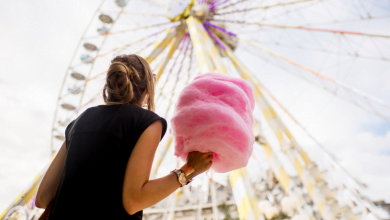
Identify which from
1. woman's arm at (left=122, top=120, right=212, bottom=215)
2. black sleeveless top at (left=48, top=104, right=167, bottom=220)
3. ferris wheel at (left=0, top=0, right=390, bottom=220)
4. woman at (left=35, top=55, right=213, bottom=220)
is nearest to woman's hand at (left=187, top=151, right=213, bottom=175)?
woman at (left=35, top=55, right=213, bottom=220)

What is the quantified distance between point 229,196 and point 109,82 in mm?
8701

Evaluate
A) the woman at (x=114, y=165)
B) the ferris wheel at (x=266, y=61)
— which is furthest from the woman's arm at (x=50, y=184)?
the ferris wheel at (x=266, y=61)

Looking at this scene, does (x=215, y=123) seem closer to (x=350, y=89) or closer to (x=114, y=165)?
(x=114, y=165)

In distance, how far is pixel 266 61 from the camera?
6820mm

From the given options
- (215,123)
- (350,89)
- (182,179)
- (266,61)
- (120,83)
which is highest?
(120,83)

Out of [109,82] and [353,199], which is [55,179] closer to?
[109,82]

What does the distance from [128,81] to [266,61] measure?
21.0 ft

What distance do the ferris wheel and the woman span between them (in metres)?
2.51

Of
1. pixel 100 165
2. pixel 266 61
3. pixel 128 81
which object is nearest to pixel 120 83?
pixel 128 81

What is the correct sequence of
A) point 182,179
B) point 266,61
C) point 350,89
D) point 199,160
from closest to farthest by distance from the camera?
1. point 182,179
2. point 199,160
3. point 350,89
4. point 266,61

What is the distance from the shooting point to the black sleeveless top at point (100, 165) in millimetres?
851

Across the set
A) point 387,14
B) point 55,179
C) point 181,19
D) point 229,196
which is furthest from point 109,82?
point 229,196

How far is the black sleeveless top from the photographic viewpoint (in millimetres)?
851

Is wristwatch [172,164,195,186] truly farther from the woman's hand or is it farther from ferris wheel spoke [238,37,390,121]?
ferris wheel spoke [238,37,390,121]
